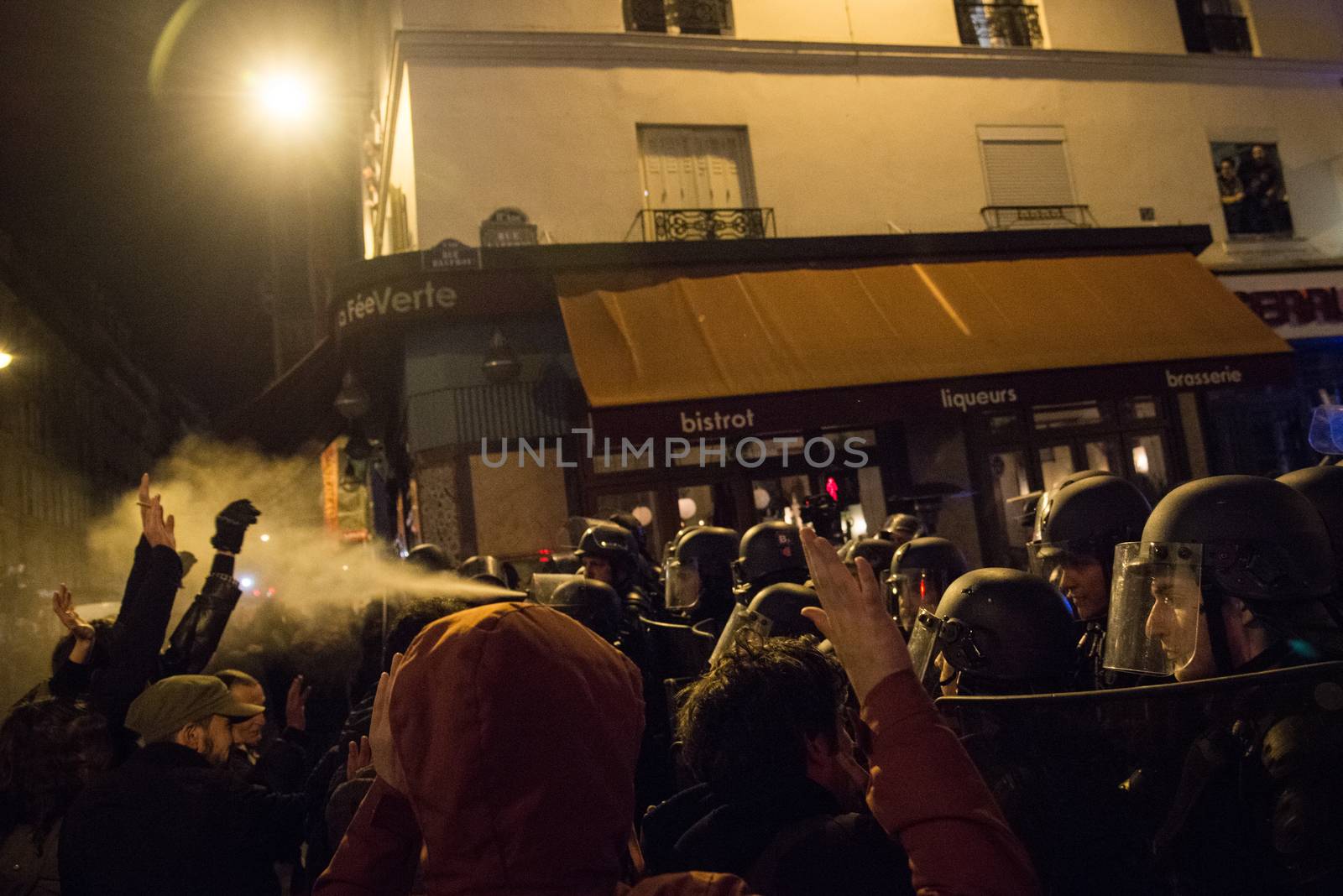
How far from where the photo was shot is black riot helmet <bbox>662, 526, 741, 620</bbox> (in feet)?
17.6

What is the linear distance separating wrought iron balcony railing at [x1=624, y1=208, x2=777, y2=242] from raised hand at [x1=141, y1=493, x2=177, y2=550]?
7534 millimetres

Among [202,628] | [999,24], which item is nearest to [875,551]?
[202,628]

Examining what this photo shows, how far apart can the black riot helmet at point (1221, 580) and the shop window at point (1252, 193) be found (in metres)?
11.8

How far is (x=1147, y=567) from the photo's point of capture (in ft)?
Answer: 8.36

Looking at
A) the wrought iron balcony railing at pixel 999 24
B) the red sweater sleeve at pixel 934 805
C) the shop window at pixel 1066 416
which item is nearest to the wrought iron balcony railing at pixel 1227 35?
the wrought iron balcony railing at pixel 999 24

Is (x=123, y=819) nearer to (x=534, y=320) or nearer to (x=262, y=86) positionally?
(x=534, y=320)

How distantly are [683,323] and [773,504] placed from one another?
2.41 metres

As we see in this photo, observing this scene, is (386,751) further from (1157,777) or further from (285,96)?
(285,96)

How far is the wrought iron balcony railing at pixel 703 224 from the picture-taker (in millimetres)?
10812

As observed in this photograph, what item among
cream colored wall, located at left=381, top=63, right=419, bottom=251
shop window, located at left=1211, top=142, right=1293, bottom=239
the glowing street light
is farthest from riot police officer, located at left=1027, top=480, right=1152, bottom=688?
the glowing street light

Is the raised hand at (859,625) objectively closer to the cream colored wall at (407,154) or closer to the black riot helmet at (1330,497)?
the black riot helmet at (1330,497)

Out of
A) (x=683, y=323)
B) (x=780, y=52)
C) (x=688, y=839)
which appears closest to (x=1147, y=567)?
(x=688, y=839)

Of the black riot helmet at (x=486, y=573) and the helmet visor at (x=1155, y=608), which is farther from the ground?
Answer: the black riot helmet at (x=486, y=573)

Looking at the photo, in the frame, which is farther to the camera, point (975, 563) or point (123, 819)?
point (975, 563)
